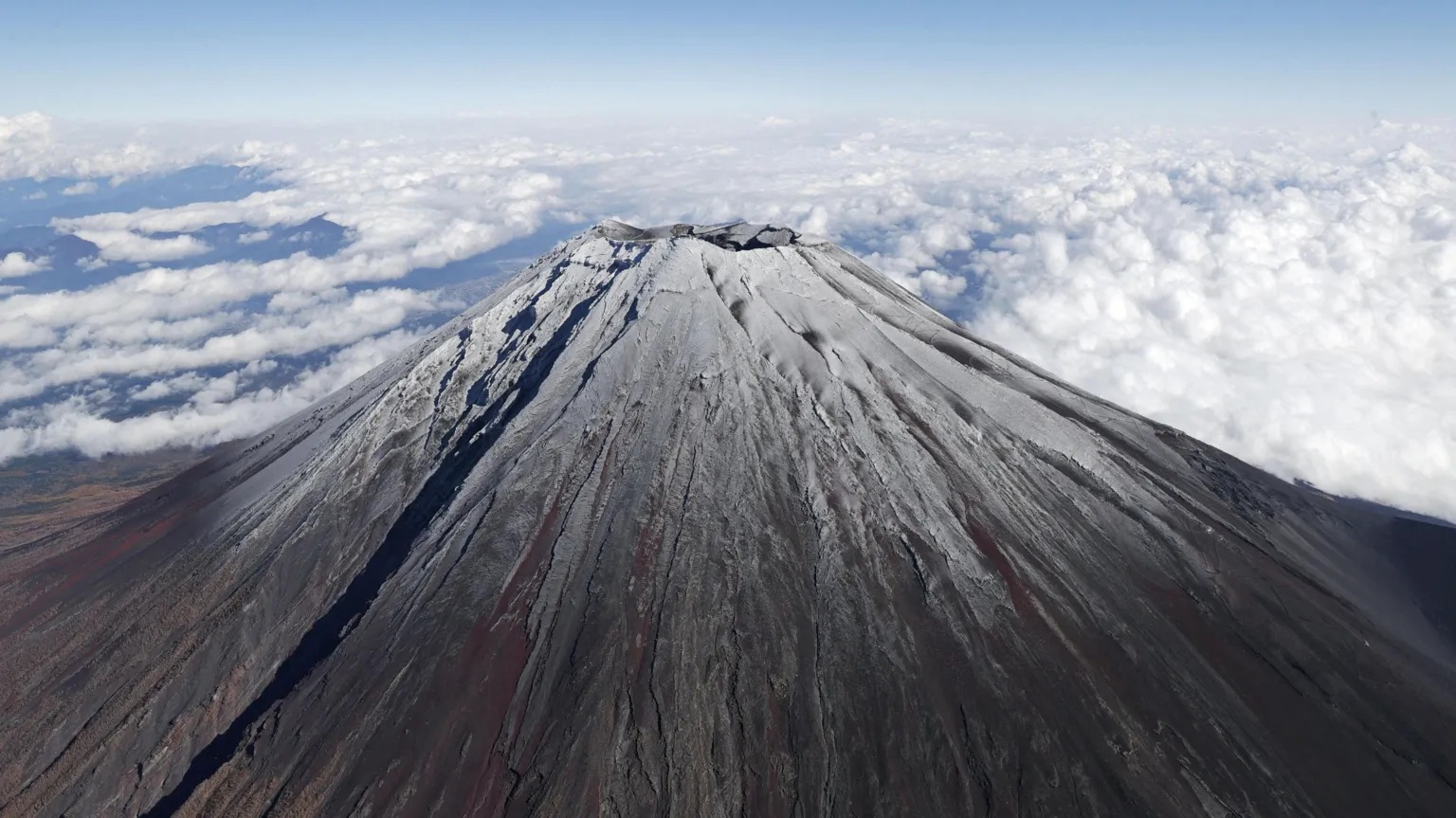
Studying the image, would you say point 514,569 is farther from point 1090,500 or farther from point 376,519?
point 1090,500

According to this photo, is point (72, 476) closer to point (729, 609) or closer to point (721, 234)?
point (721, 234)

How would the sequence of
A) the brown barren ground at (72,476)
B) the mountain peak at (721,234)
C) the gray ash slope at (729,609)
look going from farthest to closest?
the brown barren ground at (72,476), the mountain peak at (721,234), the gray ash slope at (729,609)

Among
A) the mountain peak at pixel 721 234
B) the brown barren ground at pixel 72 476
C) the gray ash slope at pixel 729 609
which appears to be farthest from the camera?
the brown barren ground at pixel 72 476

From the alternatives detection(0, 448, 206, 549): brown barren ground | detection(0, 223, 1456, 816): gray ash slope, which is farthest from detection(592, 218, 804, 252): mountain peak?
detection(0, 448, 206, 549): brown barren ground

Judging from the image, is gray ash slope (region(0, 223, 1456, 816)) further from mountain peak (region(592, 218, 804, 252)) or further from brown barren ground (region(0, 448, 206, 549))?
brown barren ground (region(0, 448, 206, 549))

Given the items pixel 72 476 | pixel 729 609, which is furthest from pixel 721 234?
pixel 72 476

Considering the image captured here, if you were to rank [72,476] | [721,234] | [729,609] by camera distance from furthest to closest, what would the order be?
[72,476]
[721,234]
[729,609]

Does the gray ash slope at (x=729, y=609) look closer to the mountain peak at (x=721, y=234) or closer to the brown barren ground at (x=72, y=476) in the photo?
the mountain peak at (x=721, y=234)

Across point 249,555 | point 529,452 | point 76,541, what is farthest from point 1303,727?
point 76,541

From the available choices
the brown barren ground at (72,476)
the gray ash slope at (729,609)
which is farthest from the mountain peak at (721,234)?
A: the brown barren ground at (72,476)
